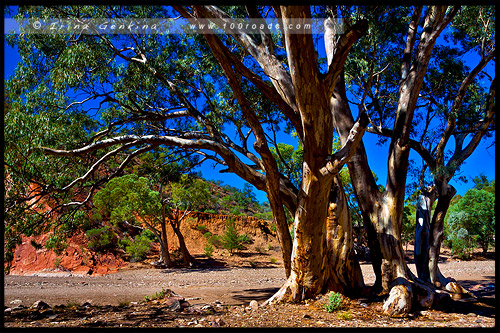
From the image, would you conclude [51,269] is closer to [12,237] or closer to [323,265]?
[12,237]

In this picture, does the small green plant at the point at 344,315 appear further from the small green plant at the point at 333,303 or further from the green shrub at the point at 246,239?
the green shrub at the point at 246,239

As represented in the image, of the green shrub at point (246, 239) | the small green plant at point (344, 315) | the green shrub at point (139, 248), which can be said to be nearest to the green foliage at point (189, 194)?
the green shrub at point (139, 248)

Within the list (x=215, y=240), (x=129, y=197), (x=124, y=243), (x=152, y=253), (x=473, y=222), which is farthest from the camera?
(x=215, y=240)

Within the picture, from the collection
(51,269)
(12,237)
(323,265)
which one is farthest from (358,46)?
(51,269)

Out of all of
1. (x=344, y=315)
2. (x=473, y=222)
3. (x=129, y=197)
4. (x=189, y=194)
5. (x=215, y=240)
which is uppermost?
(x=189, y=194)

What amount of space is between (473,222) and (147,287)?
54.5 feet

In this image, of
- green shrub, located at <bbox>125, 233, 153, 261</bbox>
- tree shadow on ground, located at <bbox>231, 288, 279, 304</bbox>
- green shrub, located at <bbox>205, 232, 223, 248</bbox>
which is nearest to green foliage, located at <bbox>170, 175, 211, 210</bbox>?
green shrub, located at <bbox>125, 233, 153, 261</bbox>

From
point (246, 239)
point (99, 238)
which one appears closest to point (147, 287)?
point (99, 238)

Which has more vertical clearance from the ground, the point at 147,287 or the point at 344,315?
the point at 344,315

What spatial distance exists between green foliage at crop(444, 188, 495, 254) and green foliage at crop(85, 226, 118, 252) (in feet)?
55.6

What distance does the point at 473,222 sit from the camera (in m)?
18.8

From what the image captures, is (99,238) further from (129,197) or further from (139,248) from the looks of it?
(129,197)

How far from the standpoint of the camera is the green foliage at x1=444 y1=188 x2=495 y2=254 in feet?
60.8

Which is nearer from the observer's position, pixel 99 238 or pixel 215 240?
pixel 99 238
